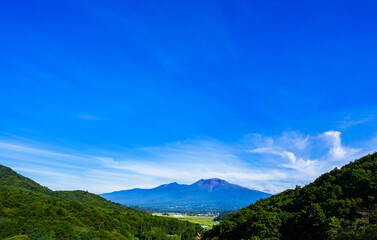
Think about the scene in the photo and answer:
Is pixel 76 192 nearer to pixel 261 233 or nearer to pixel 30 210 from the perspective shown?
pixel 30 210

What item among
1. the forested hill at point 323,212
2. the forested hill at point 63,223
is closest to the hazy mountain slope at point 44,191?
the forested hill at point 63,223

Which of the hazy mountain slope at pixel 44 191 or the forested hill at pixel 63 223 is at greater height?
the hazy mountain slope at pixel 44 191

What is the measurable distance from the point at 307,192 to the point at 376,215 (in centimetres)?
1398

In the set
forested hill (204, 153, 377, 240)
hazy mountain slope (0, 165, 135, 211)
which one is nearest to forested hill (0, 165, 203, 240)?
forested hill (204, 153, 377, 240)

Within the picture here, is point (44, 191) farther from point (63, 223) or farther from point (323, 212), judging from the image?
point (323, 212)

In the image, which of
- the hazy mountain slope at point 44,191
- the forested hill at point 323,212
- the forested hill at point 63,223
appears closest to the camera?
the forested hill at point 323,212

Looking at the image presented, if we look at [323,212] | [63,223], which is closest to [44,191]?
[63,223]

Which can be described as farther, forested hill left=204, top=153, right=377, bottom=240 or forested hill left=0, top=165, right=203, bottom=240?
forested hill left=0, top=165, right=203, bottom=240

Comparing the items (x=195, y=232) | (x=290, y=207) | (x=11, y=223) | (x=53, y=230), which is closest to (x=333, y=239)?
(x=290, y=207)

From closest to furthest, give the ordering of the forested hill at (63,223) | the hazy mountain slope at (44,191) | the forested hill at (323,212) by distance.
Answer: the forested hill at (323,212)
the forested hill at (63,223)
the hazy mountain slope at (44,191)

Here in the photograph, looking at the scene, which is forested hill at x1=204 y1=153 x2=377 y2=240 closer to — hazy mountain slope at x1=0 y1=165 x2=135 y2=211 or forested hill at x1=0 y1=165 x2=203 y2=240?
forested hill at x1=0 y1=165 x2=203 y2=240

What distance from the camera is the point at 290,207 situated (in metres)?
30.9

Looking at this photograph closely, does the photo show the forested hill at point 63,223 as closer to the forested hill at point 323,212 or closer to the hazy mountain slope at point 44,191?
the forested hill at point 323,212

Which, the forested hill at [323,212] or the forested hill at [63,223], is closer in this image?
the forested hill at [323,212]
